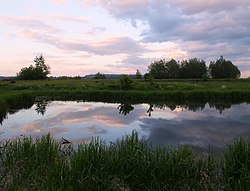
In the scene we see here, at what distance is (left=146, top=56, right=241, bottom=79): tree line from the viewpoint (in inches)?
3469

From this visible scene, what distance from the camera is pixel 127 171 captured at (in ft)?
24.5

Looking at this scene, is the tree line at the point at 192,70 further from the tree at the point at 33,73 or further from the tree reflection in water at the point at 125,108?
the tree reflection in water at the point at 125,108

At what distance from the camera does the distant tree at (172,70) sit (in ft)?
289

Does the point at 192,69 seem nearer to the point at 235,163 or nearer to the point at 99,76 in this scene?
the point at 99,76

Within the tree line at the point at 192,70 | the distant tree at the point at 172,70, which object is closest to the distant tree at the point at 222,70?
the tree line at the point at 192,70

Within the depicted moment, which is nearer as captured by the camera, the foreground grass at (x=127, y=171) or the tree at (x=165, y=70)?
the foreground grass at (x=127, y=171)

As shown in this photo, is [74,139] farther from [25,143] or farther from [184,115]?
[184,115]

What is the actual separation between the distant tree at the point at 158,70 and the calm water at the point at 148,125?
5821 cm

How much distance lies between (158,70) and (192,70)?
32.8 ft

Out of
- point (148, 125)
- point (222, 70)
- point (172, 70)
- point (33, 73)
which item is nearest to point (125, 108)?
point (148, 125)

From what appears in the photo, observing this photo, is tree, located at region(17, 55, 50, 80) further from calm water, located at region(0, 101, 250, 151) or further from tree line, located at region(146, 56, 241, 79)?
calm water, located at region(0, 101, 250, 151)

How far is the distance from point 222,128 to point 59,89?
30.1 metres

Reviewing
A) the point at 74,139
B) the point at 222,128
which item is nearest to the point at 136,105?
the point at 222,128

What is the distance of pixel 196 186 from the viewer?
7.17 m
